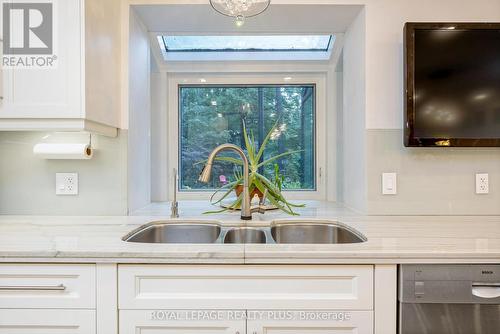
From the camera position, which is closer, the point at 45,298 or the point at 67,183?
the point at 45,298

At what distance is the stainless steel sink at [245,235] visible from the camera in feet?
4.59

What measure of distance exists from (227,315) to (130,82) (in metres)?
1.19

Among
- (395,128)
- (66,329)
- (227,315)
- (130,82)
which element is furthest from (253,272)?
(130,82)

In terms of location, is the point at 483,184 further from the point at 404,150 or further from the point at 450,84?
the point at 450,84

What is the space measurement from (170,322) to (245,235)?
503 millimetres

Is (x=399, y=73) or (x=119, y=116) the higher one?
(x=399, y=73)

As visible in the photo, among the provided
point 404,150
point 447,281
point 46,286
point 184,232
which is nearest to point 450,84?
point 404,150

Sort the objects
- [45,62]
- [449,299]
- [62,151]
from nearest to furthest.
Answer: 1. [449,299]
2. [45,62]
3. [62,151]

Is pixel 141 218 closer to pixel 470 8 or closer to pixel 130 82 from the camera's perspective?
pixel 130 82

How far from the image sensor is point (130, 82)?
1.59 m

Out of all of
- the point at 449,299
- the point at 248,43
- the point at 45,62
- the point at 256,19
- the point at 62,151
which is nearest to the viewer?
the point at 449,299

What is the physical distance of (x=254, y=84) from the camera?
2.09 metres

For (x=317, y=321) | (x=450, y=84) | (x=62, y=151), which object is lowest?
(x=317, y=321)

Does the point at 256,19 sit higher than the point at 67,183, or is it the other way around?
the point at 256,19
